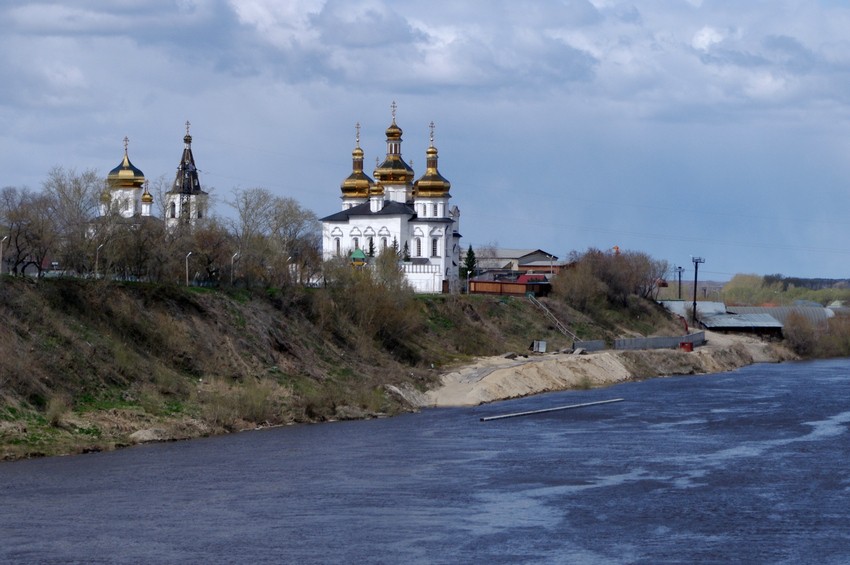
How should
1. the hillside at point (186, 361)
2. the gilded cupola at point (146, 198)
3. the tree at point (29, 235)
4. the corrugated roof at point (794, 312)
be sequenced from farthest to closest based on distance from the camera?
the corrugated roof at point (794, 312) → the gilded cupola at point (146, 198) → the tree at point (29, 235) → the hillside at point (186, 361)

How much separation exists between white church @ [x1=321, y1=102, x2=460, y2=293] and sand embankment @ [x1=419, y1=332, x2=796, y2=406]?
714 inches

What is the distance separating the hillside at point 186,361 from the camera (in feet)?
124

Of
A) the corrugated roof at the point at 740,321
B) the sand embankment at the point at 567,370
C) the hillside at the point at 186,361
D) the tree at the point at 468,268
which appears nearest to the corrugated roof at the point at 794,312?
the corrugated roof at the point at 740,321

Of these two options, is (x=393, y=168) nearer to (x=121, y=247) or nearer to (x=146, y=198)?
(x=146, y=198)

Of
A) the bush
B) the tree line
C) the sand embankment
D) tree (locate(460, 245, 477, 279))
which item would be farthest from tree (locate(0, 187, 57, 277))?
the bush

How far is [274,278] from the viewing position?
195ft

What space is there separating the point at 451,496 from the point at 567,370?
31208 millimetres

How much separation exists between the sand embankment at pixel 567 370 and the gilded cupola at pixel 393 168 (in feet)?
81.5

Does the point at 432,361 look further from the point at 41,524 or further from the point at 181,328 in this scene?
the point at 41,524

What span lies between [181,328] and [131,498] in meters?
19.7

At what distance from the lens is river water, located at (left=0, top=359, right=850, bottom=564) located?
24797 mm

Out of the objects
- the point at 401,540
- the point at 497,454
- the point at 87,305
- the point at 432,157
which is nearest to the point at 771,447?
the point at 497,454

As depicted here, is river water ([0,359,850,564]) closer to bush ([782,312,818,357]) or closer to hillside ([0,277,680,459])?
hillside ([0,277,680,459])

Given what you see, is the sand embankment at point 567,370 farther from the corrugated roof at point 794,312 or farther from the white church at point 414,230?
the white church at point 414,230
